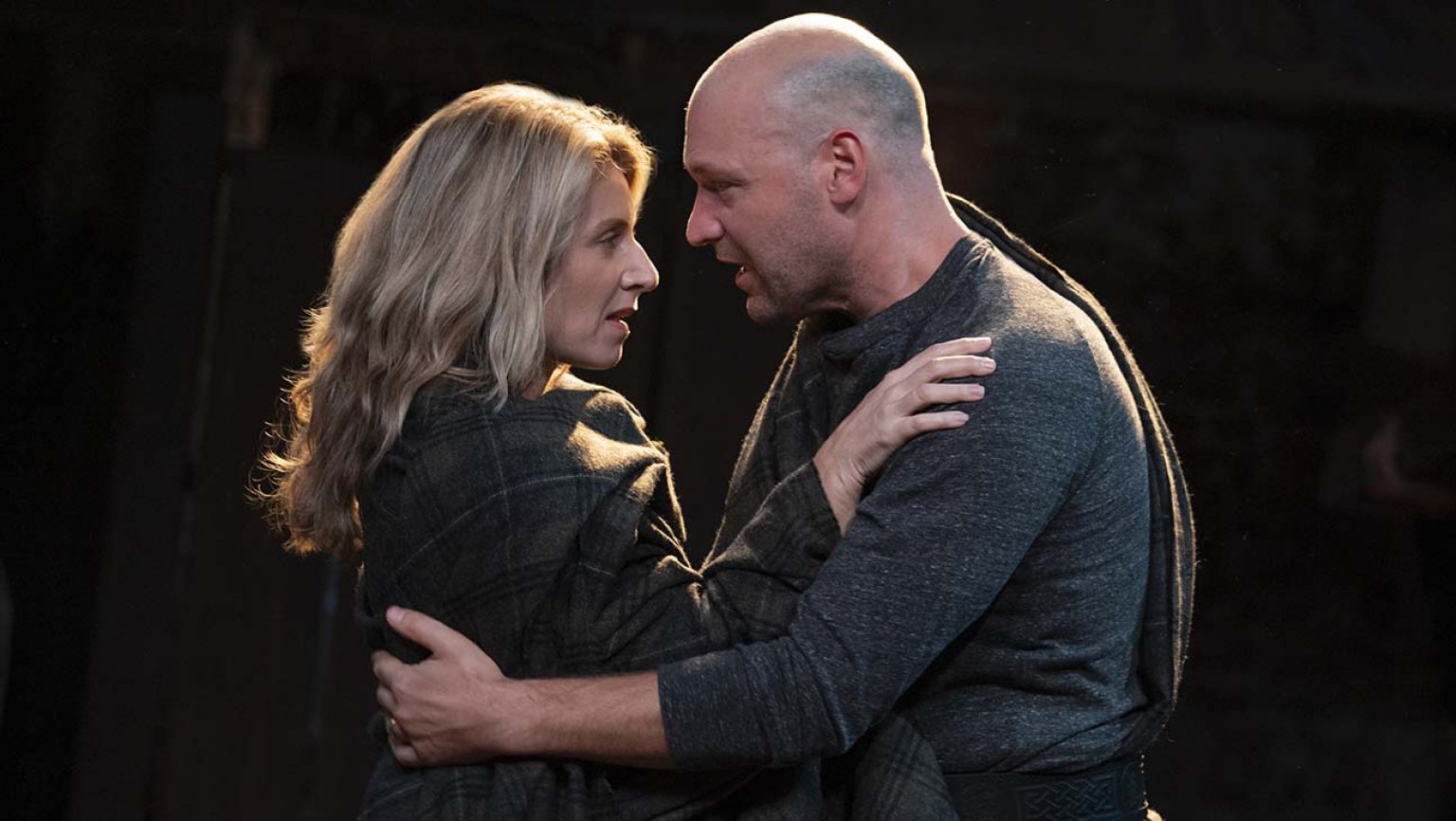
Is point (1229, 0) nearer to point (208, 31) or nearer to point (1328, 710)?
point (1328, 710)

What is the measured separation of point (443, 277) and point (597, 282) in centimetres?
25

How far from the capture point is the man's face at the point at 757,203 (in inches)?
101

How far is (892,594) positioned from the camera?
2.24m

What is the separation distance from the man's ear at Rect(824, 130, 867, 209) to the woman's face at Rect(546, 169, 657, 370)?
0.32 meters

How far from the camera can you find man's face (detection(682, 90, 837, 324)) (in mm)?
2566

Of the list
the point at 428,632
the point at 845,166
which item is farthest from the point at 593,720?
the point at 845,166

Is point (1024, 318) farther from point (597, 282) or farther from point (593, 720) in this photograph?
point (593, 720)

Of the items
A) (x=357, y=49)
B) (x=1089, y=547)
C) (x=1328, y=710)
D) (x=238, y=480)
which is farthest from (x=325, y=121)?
(x=1328, y=710)

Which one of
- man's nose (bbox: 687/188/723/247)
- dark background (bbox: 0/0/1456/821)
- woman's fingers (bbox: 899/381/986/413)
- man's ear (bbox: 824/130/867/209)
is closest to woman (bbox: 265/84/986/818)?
woman's fingers (bbox: 899/381/986/413)

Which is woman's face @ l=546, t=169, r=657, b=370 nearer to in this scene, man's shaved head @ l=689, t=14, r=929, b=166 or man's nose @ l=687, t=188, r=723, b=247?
man's nose @ l=687, t=188, r=723, b=247

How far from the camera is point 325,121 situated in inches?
153

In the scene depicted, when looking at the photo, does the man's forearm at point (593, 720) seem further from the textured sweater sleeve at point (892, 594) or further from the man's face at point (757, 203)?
the man's face at point (757, 203)

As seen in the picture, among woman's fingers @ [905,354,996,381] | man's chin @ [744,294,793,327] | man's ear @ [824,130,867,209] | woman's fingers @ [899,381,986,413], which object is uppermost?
man's ear @ [824,130,867,209]

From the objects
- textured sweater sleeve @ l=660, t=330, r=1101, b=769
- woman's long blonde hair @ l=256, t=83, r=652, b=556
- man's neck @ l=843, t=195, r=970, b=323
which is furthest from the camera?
man's neck @ l=843, t=195, r=970, b=323
